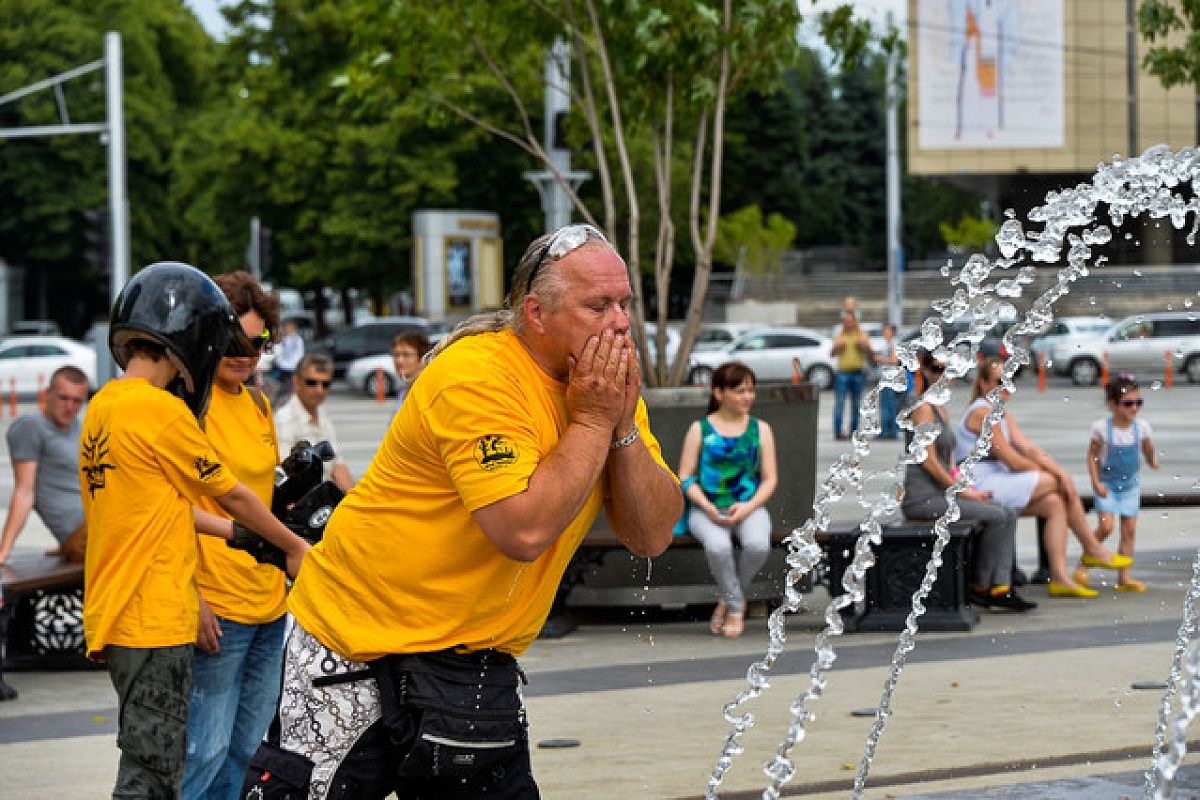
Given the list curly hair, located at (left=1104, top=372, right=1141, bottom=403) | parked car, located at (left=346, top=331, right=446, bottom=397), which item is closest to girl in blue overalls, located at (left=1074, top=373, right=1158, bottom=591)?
curly hair, located at (left=1104, top=372, right=1141, bottom=403)

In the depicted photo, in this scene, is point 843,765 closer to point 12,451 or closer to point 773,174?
point 12,451

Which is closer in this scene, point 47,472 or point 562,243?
point 562,243

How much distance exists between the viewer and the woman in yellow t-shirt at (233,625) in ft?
17.7

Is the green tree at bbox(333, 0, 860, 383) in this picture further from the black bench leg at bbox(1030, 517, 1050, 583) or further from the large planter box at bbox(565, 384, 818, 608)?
the black bench leg at bbox(1030, 517, 1050, 583)

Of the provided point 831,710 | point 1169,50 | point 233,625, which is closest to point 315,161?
point 1169,50

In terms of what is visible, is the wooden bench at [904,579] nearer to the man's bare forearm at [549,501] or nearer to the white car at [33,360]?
the man's bare forearm at [549,501]

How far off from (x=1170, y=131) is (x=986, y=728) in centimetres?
6070

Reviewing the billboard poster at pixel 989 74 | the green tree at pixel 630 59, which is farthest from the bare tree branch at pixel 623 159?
the billboard poster at pixel 989 74

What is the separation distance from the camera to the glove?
5.33m

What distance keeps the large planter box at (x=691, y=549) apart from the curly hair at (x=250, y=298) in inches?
182

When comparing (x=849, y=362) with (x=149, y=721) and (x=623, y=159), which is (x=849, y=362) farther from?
(x=149, y=721)

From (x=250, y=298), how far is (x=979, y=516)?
233 inches

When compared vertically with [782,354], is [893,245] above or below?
above

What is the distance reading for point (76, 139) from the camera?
6106cm
